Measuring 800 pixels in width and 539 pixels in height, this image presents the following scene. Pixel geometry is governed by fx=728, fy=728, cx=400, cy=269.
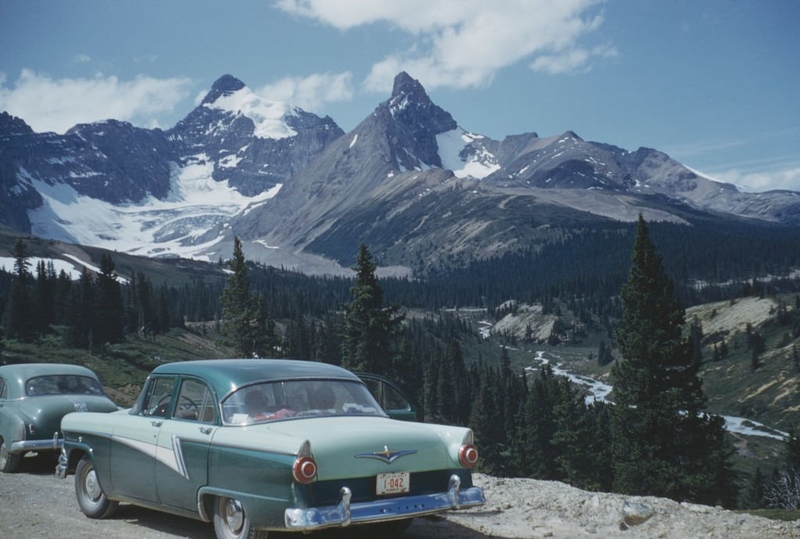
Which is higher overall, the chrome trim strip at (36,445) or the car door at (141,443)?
the car door at (141,443)

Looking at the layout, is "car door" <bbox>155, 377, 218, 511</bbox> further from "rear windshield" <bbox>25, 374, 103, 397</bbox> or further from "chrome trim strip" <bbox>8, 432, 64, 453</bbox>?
"rear windshield" <bbox>25, 374, 103, 397</bbox>

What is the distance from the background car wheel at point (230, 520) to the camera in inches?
348

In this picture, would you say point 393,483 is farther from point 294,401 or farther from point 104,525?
point 104,525

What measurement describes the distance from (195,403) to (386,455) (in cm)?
298

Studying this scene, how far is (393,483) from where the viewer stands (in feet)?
28.8

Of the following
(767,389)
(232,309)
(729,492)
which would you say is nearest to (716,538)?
(729,492)

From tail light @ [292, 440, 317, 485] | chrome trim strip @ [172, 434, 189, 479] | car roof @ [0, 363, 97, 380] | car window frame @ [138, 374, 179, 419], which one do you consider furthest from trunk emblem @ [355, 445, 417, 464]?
car roof @ [0, 363, 97, 380]

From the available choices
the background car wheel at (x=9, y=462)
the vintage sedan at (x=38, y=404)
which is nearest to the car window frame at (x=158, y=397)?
the vintage sedan at (x=38, y=404)

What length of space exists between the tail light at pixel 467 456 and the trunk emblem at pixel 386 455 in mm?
863

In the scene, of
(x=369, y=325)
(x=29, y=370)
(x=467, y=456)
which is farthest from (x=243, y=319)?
(x=467, y=456)

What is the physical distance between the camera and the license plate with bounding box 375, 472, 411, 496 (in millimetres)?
8672

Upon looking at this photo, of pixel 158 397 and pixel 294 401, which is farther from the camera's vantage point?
pixel 158 397

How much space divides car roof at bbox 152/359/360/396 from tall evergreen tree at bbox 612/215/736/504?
3246 centimetres

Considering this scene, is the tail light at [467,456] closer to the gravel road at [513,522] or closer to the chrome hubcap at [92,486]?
the gravel road at [513,522]
